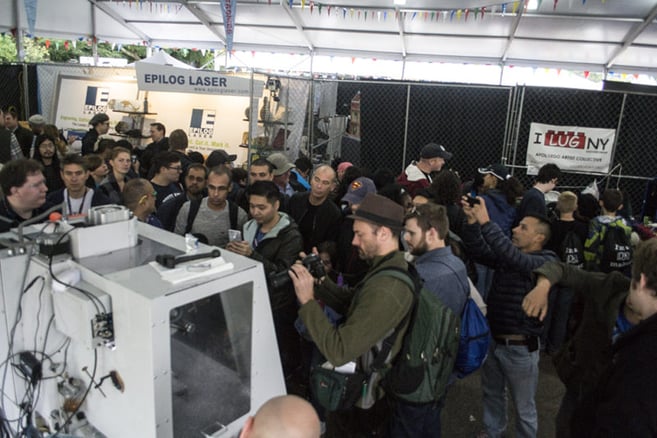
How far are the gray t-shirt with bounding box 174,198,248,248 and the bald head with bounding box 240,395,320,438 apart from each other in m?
2.53

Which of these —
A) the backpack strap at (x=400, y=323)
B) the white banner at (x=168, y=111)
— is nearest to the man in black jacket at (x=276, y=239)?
the backpack strap at (x=400, y=323)

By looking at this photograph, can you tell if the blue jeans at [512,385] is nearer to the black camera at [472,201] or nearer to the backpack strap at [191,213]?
the black camera at [472,201]

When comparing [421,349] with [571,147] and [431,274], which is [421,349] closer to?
[431,274]

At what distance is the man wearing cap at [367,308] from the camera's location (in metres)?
2.01

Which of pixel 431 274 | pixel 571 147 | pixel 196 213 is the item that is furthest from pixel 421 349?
pixel 571 147

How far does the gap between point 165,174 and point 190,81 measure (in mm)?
1761

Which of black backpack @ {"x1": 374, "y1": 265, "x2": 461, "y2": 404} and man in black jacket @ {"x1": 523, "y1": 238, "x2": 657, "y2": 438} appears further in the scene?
black backpack @ {"x1": 374, "y1": 265, "x2": 461, "y2": 404}

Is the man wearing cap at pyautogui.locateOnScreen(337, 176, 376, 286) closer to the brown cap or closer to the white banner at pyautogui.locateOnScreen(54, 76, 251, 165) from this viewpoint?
the brown cap

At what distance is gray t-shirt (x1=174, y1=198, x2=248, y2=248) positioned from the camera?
3.77 meters

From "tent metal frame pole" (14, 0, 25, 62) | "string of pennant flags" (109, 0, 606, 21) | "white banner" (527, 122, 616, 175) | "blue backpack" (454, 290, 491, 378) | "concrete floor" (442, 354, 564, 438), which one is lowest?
"concrete floor" (442, 354, 564, 438)

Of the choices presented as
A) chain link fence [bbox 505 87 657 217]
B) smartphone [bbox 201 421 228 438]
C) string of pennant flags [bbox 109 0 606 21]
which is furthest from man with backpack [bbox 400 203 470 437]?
string of pennant flags [bbox 109 0 606 21]

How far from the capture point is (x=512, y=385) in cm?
308

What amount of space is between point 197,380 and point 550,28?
13047 millimetres

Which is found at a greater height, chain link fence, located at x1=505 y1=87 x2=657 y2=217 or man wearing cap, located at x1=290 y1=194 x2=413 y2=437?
chain link fence, located at x1=505 y1=87 x2=657 y2=217
